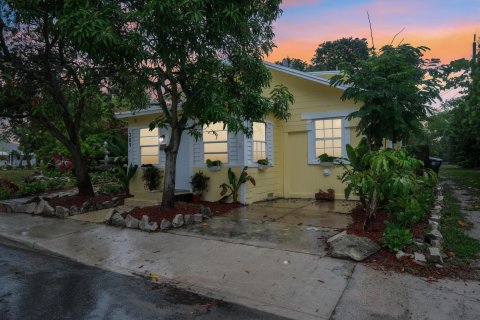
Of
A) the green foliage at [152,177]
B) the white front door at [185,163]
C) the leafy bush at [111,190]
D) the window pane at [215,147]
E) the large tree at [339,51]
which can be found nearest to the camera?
the window pane at [215,147]

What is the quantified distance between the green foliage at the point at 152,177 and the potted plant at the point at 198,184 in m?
1.62

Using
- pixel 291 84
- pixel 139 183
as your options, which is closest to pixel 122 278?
pixel 139 183

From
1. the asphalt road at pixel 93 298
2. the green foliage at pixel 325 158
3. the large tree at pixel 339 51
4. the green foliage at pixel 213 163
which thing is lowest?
the asphalt road at pixel 93 298

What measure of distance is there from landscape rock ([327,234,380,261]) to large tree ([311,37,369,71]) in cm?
3859

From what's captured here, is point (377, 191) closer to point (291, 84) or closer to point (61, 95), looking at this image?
point (291, 84)

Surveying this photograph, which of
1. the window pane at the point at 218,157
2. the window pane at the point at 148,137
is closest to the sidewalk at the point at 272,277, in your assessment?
the window pane at the point at 218,157

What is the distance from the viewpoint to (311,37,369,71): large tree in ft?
136

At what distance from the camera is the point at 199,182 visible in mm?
10266

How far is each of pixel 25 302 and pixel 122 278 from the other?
1.13 meters

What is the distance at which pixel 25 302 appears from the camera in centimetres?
375

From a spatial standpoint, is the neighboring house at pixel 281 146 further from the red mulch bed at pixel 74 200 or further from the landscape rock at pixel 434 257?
the landscape rock at pixel 434 257

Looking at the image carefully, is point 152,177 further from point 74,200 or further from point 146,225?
point 146,225

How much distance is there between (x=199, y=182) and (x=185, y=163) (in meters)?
1.05

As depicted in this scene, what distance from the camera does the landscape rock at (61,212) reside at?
8.49m
